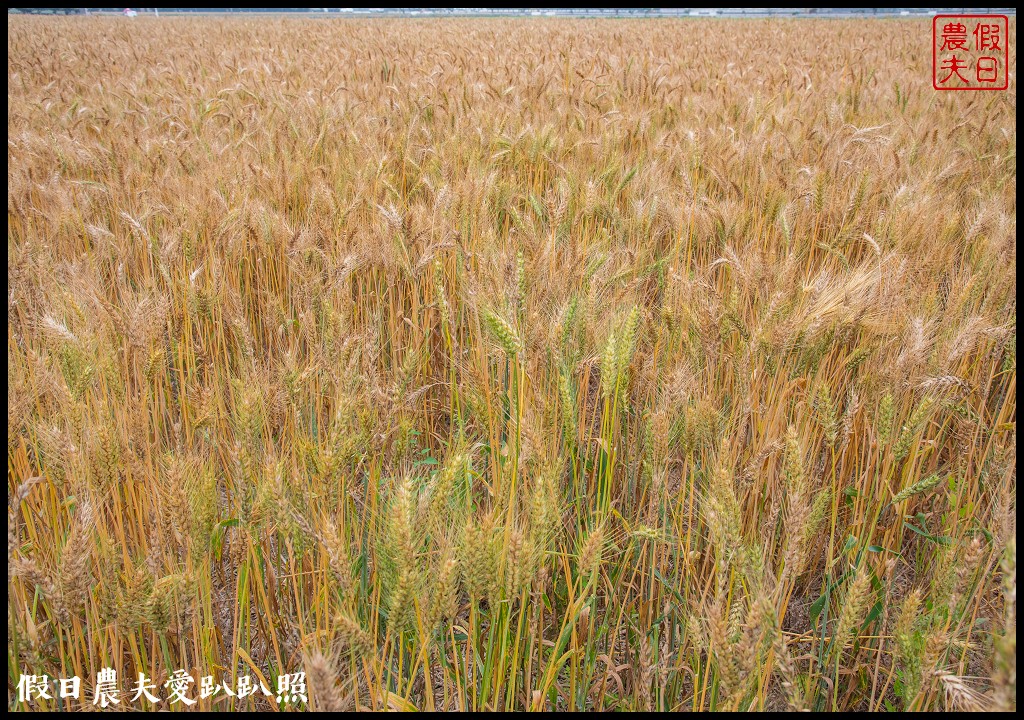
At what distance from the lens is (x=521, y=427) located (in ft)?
3.90

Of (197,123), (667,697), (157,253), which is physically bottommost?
(667,697)

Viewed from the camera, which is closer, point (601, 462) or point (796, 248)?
point (601, 462)

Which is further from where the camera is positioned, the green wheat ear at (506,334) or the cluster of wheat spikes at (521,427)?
the green wheat ear at (506,334)

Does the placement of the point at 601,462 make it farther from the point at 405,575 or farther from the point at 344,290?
the point at 344,290

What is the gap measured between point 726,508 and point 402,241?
1.33 m

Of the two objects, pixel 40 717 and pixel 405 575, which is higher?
pixel 405 575

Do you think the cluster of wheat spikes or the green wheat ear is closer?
the cluster of wheat spikes

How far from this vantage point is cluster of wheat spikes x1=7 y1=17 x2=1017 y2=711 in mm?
1001

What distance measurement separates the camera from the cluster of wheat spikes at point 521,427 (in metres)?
1.00

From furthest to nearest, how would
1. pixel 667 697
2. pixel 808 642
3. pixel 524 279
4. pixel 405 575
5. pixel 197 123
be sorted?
pixel 197 123, pixel 524 279, pixel 808 642, pixel 667 697, pixel 405 575

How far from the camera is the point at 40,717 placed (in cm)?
102

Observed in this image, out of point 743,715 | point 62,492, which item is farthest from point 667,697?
point 62,492

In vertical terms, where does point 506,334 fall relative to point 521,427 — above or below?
above

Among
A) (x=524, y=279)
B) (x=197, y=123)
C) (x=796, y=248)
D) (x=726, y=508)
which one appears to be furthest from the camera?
(x=197, y=123)
